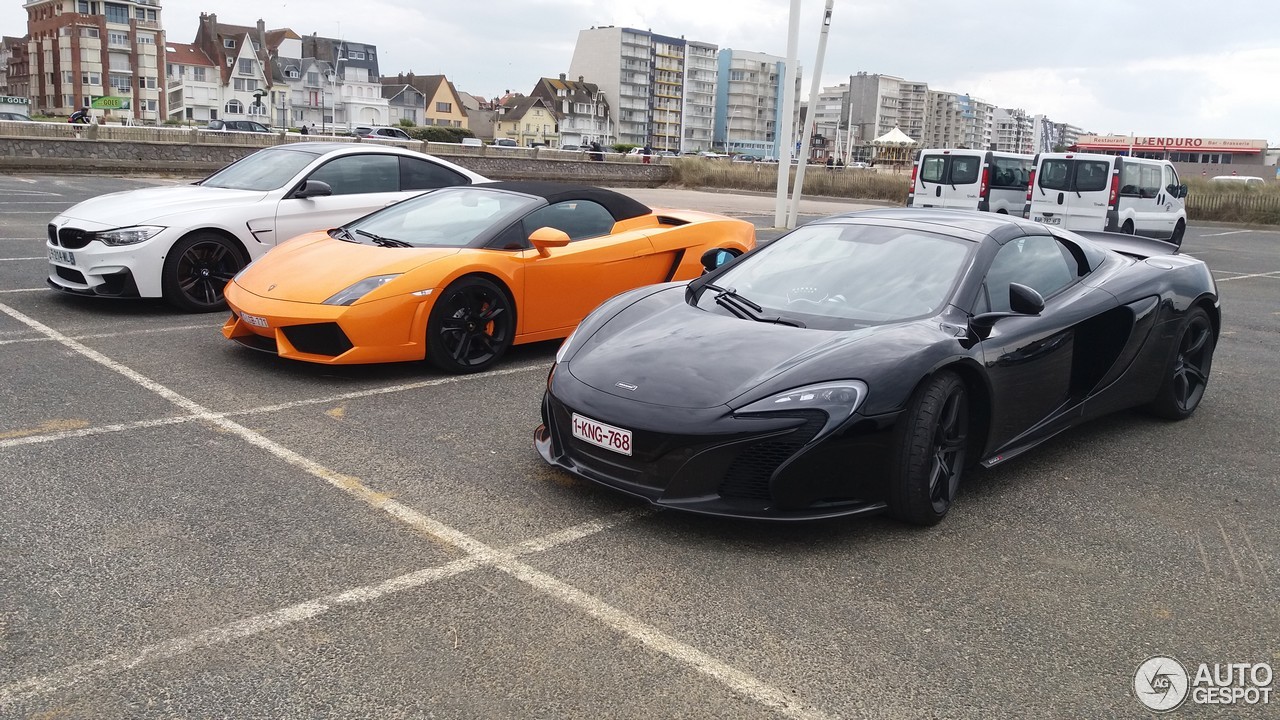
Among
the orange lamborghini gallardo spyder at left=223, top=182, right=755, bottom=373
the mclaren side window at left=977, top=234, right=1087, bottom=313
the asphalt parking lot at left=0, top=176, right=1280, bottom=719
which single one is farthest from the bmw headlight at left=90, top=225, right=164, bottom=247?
the mclaren side window at left=977, top=234, right=1087, bottom=313

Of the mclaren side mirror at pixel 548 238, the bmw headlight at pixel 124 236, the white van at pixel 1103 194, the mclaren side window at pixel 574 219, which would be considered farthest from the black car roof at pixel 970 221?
the white van at pixel 1103 194

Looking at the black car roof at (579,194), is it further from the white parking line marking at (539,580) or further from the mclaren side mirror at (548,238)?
the white parking line marking at (539,580)

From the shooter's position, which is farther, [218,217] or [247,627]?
[218,217]

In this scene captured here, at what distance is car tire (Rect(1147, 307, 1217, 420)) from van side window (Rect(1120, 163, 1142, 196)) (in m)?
13.8

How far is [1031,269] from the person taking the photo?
15.8 feet

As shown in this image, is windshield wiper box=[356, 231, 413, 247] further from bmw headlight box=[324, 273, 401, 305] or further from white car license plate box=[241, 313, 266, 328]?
white car license plate box=[241, 313, 266, 328]

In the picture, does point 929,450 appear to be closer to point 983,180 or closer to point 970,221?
point 970,221

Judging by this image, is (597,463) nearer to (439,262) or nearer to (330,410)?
(330,410)

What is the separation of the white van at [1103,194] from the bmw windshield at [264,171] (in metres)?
14.2

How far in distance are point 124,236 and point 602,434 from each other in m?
5.49

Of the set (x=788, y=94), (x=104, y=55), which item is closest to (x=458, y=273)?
(x=788, y=94)

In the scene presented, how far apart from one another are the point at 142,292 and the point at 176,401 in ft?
8.90

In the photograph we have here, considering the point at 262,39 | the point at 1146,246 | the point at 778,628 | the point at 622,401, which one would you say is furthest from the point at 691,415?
the point at 262,39

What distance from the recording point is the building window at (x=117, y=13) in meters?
91.8
